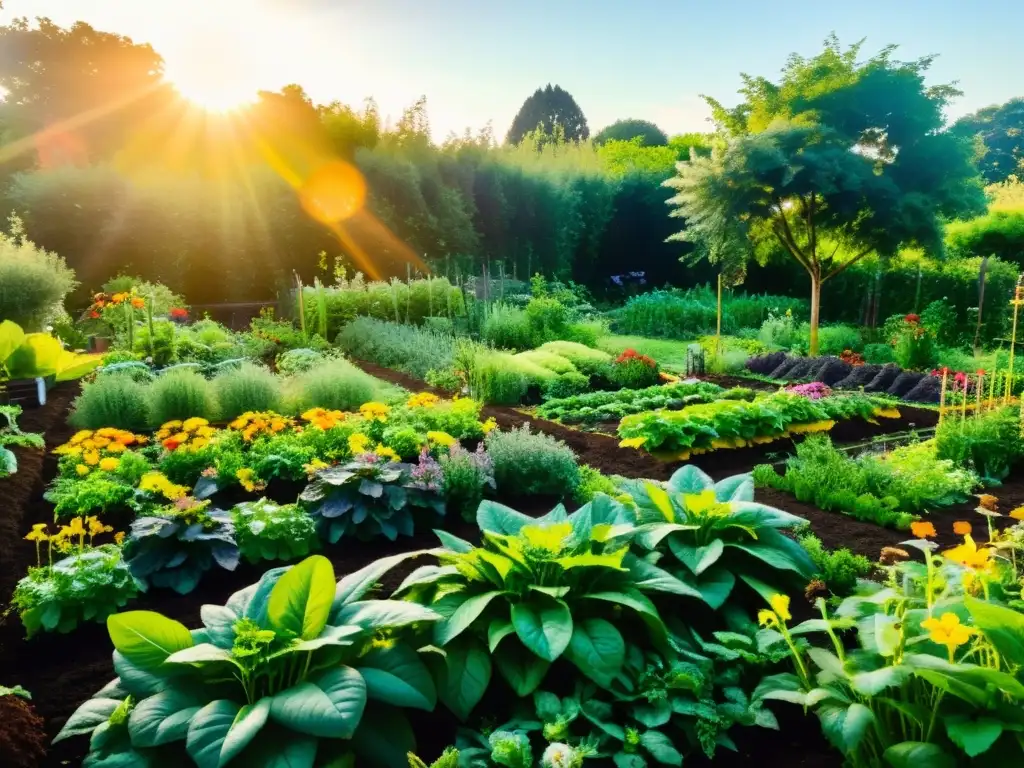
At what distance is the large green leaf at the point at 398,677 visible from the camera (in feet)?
7.17

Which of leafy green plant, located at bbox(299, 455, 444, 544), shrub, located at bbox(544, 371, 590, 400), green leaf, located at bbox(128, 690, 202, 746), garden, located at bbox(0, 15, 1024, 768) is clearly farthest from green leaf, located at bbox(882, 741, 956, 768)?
shrub, located at bbox(544, 371, 590, 400)

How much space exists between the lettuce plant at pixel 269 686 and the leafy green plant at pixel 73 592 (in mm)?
734

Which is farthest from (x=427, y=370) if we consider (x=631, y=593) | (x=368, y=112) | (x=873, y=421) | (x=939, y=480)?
(x=368, y=112)

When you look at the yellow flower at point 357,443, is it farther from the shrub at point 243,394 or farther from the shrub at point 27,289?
the shrub at point 27,289

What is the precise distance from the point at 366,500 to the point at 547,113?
37.5 meters

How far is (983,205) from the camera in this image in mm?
11828

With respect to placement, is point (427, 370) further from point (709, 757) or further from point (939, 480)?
point (709, 757)

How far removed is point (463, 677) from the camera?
2.37 m

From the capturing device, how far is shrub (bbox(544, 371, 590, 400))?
8.52m

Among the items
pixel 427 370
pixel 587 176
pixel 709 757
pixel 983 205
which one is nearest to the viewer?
pixel 709 757

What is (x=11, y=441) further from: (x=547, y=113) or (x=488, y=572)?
(x=547, y=113)

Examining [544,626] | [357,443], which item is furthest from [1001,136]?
[544,626]

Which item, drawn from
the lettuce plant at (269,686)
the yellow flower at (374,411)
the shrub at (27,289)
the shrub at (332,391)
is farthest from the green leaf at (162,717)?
the shrub at (27,289)

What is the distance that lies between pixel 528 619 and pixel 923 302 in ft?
49.6
